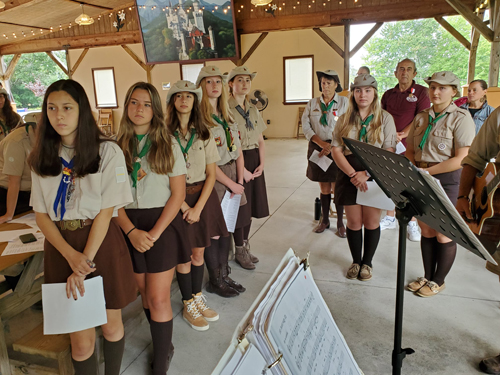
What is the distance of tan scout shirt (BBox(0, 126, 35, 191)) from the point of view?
95.3 inches

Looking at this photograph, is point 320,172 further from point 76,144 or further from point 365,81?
point 76,144

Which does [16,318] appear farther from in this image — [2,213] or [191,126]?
[191,126]

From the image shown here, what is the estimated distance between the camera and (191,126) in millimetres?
2217

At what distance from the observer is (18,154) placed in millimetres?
2443

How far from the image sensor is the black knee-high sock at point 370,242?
112 inches

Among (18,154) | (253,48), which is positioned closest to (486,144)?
(18,154)

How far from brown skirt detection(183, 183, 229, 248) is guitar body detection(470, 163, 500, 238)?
1418 millimetres

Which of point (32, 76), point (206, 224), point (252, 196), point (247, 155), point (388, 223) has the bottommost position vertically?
point (388, 223)

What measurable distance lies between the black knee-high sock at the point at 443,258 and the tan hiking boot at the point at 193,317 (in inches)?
65.2

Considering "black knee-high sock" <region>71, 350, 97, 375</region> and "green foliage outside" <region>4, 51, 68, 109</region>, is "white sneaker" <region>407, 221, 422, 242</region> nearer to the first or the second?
"black knee-high sock" <region>71, 350, 97, 375</region>

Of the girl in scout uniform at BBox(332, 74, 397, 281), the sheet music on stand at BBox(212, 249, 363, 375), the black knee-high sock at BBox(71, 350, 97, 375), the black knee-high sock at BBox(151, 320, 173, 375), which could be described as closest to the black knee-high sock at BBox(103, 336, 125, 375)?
the black knee-high sock at BBox(71, 350, 97, 375)

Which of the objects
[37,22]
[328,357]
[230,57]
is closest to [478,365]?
[328,357]

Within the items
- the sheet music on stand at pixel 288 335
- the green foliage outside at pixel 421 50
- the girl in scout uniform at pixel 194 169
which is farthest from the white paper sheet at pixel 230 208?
the green foliage outside at pixel 421 50

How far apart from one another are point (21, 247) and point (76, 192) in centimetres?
65
